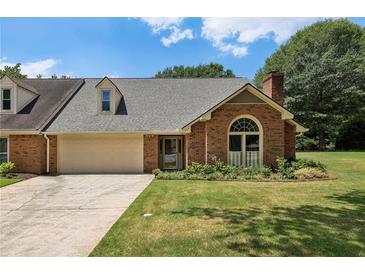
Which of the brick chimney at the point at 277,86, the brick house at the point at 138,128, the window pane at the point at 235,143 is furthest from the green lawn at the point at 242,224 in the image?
the brick chimney at the point at 277,86

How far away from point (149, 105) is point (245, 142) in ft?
23.7

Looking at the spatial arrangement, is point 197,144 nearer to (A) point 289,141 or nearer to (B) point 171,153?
(B) point 171,153

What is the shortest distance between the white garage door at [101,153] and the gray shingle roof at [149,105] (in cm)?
71

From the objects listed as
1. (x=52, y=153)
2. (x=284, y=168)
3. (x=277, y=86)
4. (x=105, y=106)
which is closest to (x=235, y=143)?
(x=284, y=168)

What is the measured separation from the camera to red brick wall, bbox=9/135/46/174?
A: 16.6 metres

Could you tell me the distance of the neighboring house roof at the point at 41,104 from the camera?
1700 centimetres

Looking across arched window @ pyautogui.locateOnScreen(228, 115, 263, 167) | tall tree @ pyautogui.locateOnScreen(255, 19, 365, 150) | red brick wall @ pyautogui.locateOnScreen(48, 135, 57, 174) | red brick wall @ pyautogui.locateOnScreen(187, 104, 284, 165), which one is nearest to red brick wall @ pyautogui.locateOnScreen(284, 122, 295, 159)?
red brick wall @ pyautogui.locateOnScreen(187, 104, 284, 165)

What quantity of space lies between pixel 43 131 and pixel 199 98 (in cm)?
1012

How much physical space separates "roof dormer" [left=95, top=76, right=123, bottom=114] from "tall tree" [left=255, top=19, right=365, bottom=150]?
23.6 m

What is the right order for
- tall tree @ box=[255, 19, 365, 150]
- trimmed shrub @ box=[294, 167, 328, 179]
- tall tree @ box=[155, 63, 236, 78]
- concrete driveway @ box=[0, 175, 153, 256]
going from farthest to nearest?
tall tree @ box=[155, 63, 236, 78] → tall tree @ box=[255, 19, 365, 150] → trimmed shrub @ box=[294, 167, 328, 179] → concrete driveway @ box=[0, 175, 153, 256]

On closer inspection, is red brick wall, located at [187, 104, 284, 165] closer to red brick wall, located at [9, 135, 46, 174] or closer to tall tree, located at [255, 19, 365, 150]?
red brick wall, located at [9, 135, 46, 174]

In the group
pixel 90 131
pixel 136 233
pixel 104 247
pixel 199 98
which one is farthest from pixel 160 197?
pixel 199 98

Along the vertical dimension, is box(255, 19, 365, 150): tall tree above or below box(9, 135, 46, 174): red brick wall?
above

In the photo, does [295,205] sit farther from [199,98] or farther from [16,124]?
[16,124]
